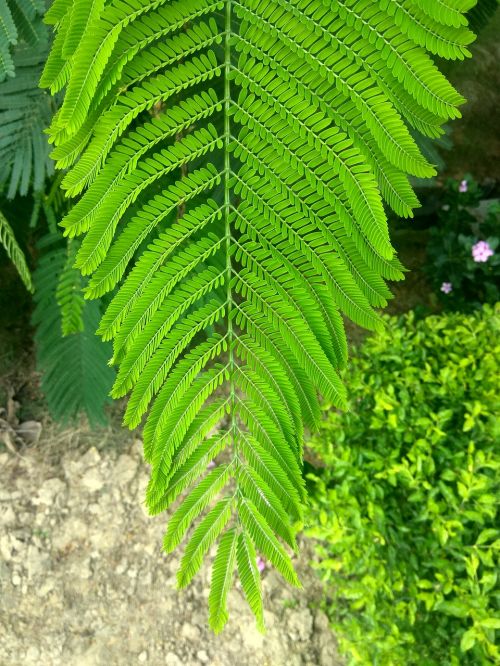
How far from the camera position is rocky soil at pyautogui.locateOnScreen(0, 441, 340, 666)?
8.54ft

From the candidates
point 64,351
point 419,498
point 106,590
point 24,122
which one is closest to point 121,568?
point 106,590

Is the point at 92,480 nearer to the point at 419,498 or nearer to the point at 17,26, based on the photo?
the point at 419,498

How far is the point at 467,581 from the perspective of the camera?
1797mm

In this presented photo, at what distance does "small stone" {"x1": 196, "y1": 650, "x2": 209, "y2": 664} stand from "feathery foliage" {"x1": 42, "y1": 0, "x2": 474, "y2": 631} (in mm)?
1831

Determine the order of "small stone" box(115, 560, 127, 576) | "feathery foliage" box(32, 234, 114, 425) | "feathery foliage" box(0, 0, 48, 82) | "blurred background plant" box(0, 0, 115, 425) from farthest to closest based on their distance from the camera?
1. "small stone" box(115, 560, 127, 576)
2. "feathery foliage" box(32, 234, 114, 425)
3. "blurred background plant" box(0, 0, 115, 425)
4. "feathery foliage" box(0, 0, 48, 82)

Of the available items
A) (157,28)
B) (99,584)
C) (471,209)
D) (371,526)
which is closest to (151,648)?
(99,584)

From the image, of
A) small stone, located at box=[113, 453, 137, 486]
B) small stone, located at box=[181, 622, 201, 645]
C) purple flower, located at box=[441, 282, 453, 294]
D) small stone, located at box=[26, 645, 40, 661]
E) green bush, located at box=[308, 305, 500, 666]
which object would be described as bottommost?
small stone, located at box=[26, 645, 40, 661]

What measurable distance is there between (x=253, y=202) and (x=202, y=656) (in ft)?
7.80

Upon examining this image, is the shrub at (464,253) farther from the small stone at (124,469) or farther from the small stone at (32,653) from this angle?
the small stone at (32,653)

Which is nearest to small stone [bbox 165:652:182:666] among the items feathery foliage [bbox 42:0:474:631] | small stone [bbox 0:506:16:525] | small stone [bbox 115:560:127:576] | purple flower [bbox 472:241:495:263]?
small stone [bbox 115:560:127:576]

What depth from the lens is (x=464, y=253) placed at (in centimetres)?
322

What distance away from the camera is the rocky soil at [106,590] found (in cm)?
260

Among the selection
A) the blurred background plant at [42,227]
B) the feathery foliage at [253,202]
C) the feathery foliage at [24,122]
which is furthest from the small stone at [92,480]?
the feathery foliage at [253,202]

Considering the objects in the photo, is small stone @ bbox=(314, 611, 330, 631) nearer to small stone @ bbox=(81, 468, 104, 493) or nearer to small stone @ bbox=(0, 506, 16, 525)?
small stone @ bbox=(81, 468, 104, 493)
